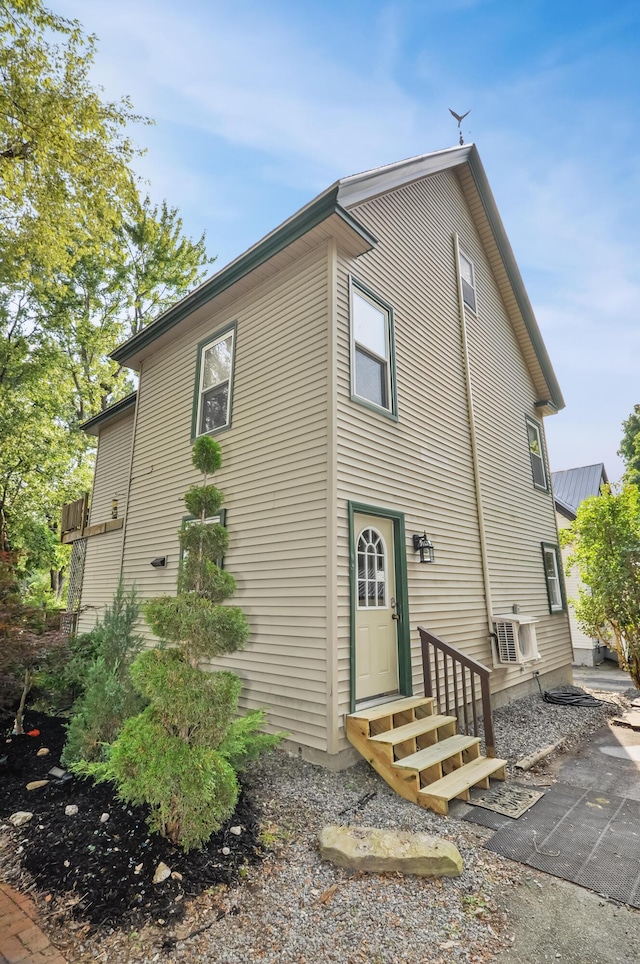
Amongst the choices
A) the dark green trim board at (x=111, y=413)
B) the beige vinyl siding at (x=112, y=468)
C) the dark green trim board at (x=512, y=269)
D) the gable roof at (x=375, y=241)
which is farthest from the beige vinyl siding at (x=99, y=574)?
the dark green trim board at (x=512, y=269)

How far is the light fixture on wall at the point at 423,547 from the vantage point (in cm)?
548

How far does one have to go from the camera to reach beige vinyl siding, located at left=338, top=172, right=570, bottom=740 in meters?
5.12

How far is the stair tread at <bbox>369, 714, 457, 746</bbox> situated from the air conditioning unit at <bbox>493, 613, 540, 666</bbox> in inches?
90.9

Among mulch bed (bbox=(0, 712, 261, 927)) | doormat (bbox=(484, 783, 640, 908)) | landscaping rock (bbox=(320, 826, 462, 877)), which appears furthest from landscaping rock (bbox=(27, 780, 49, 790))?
doormat (bbox=(484, 783, 640, 908))

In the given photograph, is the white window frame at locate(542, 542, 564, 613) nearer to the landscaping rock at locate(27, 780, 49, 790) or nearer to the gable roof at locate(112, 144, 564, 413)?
the gable roof at locate(112, 144, 564, 413)

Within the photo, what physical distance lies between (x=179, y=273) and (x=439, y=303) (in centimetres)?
1434

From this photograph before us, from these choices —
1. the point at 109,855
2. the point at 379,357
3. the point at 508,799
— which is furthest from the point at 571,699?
the point at 109,855

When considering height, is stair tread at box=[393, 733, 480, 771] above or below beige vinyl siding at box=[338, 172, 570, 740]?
below

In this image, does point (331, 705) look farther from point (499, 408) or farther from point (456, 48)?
point (456, 48)

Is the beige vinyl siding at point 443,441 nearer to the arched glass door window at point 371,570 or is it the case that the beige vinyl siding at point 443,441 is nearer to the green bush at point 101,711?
the arched glass door window at point 371,570

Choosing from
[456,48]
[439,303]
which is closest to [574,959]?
[439,303]

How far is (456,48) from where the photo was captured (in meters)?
7.42

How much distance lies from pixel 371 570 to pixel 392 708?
1.38m

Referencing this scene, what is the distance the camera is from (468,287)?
27.5 feet
